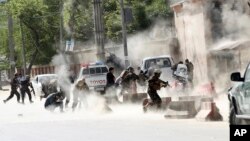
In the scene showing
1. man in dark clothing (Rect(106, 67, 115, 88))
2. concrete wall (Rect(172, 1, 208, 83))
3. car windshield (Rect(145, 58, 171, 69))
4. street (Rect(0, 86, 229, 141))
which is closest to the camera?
street (Rect(0, 86, 229, 141))

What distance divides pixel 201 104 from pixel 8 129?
5.05 meters

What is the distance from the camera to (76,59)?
58812mm

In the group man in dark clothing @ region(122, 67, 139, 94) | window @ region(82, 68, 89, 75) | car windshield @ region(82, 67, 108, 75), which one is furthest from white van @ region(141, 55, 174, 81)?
window @ region(82, 68, 89, 75)

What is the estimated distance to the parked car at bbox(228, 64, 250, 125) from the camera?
1084cm

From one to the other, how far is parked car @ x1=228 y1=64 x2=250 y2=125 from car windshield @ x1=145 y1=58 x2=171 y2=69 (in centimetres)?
1881

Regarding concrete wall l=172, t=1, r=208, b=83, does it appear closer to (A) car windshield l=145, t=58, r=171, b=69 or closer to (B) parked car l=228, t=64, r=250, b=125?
(A) car windshield l=145, t=58, r=171, b=69

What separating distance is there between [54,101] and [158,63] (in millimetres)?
9297

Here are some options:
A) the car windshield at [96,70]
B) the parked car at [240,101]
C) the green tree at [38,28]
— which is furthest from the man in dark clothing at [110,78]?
the green tree at [38,28]

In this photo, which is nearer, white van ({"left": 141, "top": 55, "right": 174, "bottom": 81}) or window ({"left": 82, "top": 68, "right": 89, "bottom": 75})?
white van ({"left": 141, "top": 55, "right": 174, "bottom": 81})

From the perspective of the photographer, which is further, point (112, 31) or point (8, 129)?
point (112, 31)

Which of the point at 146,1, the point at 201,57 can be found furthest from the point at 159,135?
the point at 146,1

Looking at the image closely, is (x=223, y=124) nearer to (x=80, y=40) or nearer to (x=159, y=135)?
(x=159, y=135)

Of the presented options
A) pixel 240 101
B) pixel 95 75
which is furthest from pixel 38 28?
pixel 240 101

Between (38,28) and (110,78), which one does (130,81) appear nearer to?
(110,78)
